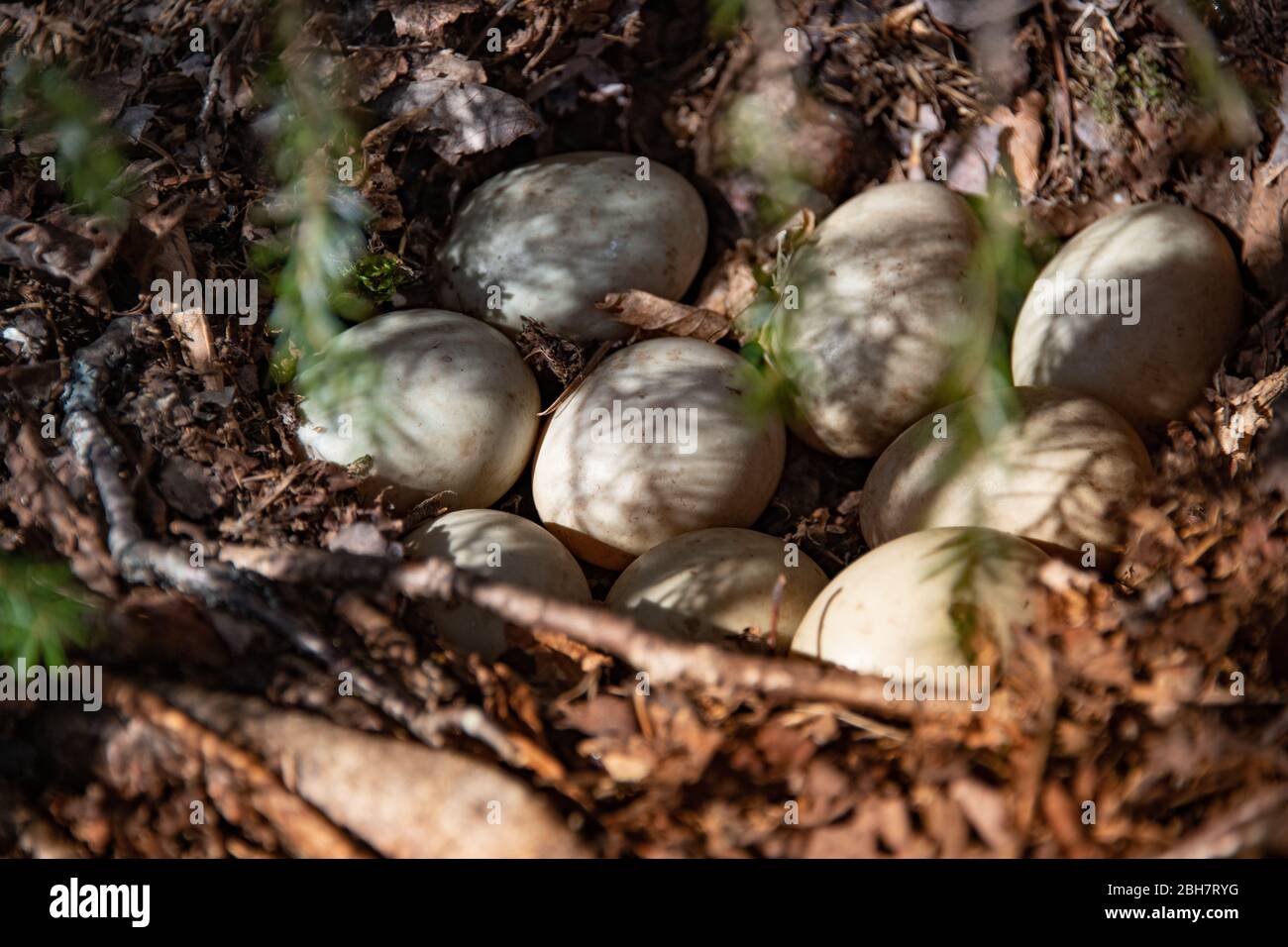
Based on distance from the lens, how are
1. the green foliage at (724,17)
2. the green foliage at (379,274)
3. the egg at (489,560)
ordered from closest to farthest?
the egg at (489,560), the green foliage at (379,274), the green foliage at (724,17)

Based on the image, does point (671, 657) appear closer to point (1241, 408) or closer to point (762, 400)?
point (762, 400)

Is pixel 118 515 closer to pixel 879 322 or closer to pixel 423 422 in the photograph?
pixel 423 422

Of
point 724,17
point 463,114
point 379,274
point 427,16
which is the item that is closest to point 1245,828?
point 379,274

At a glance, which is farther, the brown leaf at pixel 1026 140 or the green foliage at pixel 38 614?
the brown leaf at pixel 1026 140

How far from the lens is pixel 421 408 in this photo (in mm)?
2652

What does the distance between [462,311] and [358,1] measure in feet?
3.23

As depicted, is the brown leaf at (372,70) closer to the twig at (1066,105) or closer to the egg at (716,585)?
the egg at (716,585)

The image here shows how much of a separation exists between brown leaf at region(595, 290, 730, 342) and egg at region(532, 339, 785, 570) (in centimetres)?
20

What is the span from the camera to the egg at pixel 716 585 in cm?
230

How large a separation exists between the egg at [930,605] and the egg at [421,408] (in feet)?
3.32

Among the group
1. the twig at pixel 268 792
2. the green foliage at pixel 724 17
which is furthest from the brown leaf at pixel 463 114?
the twig at pixel 268 792

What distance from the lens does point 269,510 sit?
2361 millimetres

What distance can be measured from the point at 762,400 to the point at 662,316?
42cm

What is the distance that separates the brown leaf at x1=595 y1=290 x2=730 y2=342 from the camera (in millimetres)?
2936
